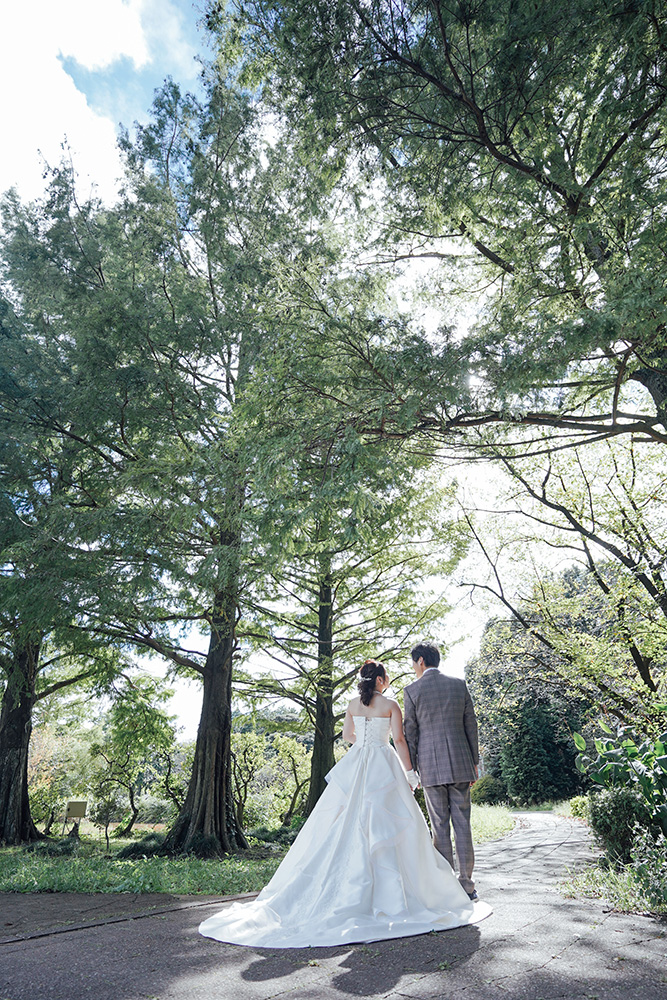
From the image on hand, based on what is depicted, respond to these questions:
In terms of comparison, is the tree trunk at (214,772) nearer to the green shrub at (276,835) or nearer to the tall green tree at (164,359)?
the tall green tree at (164,359)

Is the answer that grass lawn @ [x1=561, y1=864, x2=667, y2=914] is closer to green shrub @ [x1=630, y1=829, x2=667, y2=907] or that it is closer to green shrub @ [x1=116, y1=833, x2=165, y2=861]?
green shrub @ [x1=630, y1=829, x2=667, y2=907]

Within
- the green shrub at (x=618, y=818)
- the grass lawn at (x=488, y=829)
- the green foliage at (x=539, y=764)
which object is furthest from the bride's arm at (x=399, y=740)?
the green foliage at (x=539, y=764)

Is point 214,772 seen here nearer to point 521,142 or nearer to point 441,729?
point 441,729

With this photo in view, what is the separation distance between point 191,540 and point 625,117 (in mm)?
6457

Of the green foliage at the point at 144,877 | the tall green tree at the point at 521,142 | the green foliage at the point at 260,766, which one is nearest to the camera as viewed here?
the tall green tree at the point at 521,142

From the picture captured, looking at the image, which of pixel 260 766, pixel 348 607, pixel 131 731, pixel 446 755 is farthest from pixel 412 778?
pixel 260 766

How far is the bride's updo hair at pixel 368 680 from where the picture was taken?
15.2ft

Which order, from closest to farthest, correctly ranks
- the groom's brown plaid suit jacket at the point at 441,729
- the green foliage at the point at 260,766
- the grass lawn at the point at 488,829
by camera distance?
the groom's brown plaid suit jacket at the point at 441,729
the grass lawn at the point at 488,829
the green foliage at the point at 260,766

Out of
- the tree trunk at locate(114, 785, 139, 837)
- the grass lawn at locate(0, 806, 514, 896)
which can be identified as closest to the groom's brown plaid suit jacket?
the grass lawn at locate(0, 806, 514, 896)

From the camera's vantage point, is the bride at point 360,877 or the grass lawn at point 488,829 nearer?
the bride at point 360,877

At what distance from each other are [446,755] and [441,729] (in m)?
0.18

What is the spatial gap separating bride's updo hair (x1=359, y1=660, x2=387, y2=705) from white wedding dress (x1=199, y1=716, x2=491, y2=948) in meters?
0.40

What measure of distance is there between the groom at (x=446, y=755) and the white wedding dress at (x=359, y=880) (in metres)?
0.25

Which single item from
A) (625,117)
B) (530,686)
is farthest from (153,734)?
(625,117)
